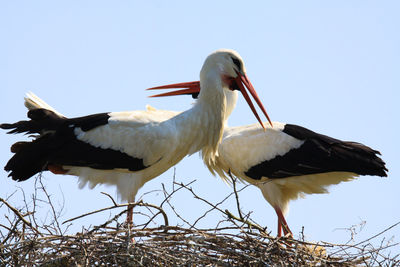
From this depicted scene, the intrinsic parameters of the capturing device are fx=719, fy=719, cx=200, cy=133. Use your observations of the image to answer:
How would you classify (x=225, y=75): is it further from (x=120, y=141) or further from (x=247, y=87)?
(x=120, y=141)

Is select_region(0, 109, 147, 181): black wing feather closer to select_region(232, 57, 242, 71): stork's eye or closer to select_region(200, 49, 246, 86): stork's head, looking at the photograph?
select_region(200, 49, 246, 86): stork's head

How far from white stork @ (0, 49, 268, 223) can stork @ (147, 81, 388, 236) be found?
984 mm

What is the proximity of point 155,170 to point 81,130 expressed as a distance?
0.81m

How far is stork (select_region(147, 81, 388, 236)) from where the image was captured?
7.72 metres

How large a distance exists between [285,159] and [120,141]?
207 cm

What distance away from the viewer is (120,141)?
6832mm

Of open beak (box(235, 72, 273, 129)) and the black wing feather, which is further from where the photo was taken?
open beak (box(235, 72, 273, 129))

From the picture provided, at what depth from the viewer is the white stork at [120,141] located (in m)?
6.78

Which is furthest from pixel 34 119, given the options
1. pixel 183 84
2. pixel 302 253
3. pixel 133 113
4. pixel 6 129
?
pixel 302 253

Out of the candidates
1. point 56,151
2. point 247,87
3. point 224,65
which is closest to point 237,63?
point 224,65

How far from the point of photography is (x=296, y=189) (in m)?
8.17

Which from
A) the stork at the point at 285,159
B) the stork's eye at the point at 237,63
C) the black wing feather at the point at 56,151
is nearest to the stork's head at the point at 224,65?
the stork's eye at the point at 237,63

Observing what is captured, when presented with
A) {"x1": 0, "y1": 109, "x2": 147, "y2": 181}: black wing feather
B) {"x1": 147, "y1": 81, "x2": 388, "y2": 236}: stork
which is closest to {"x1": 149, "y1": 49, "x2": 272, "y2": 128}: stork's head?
{"x1": 147, "y1": 81, "x2": 388, "y2": 236}: stork

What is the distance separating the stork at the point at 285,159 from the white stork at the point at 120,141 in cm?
98
